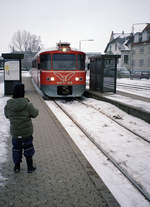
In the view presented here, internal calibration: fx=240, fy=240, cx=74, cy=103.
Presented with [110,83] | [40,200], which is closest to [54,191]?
[40,200]

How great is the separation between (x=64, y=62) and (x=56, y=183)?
1019 centimetres

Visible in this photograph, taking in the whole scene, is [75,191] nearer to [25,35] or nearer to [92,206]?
[92,206]

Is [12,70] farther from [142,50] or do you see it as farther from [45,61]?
[142,50]

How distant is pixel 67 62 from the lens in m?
13.6

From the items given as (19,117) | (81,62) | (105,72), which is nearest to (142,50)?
(105,72)

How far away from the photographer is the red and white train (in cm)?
1341

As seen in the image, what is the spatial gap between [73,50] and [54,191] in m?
10.8

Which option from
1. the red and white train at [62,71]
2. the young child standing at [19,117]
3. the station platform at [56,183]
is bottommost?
the station platform at [56,183]

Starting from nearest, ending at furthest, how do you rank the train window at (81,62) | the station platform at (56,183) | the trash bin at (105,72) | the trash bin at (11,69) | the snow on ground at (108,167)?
the station platform at (56,183) < the snow on ground at (108,167) < the train window at (81,62) < the trash bin at (105,72) < the trash bin at (11,69)

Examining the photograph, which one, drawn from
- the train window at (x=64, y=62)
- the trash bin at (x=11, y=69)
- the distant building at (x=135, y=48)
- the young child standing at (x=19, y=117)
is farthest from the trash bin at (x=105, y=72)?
the distant building at (x=135, y=48)

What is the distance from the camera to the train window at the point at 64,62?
13.5 m

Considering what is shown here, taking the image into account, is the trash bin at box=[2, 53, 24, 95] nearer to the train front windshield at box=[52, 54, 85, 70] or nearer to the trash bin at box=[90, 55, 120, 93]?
the train front windshield at box=[52, 54, 85, 70]

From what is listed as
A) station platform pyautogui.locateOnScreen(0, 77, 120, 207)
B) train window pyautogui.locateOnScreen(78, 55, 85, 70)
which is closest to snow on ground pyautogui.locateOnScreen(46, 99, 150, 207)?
station platform pyautogui.locateOnScreen(0, 77, 120, 207)

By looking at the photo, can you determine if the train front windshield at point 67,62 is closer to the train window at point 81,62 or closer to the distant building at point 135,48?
the train window at point 81,62
